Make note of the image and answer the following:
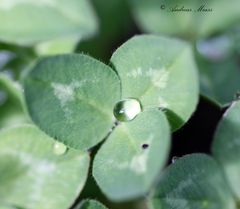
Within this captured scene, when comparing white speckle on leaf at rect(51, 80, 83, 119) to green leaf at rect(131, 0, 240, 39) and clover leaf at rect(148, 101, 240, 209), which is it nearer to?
clover leaf at rect(148, 101, 240, 209)

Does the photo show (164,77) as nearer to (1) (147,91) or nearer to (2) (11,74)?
(1) (147,91)

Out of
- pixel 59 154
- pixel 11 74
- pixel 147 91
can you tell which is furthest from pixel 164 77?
pixel 11 74

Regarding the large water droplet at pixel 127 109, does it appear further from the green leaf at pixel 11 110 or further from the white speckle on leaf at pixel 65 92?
the green leaf at pixel 11 110

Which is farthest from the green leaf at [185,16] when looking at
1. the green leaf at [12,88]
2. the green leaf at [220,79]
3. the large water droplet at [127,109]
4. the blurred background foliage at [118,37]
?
the large water droplet at [127,109]

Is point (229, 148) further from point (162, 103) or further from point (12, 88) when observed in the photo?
point (12, 88)

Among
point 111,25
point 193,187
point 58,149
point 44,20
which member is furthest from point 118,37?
point 193,187

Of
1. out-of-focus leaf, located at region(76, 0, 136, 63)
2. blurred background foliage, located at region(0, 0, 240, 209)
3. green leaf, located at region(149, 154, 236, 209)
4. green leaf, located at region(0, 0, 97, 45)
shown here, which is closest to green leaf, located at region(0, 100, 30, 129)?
blurred background foliage, located at region(0, 0, 240, 209)
